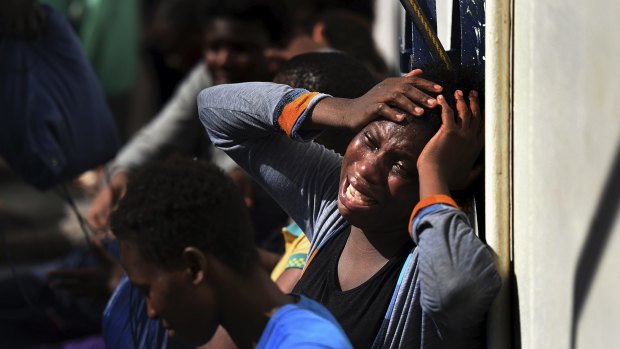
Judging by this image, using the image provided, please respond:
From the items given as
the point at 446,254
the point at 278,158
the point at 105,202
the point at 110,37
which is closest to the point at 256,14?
the point at 105,202

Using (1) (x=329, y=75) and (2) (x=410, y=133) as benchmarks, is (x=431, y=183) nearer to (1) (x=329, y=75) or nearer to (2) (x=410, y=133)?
(2) (x=410, y=133)

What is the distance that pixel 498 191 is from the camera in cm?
252

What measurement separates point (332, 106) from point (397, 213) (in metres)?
0.27

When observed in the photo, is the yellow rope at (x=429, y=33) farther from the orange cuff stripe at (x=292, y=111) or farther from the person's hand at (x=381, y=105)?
the orange cuff stripe at (x=292, y=111)

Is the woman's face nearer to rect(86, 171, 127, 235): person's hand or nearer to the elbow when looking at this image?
the elbow

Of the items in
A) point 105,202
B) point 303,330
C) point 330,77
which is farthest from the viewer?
point 105,202

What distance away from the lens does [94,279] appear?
3932 millimetres

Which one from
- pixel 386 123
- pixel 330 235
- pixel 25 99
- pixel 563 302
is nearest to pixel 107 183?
pixel 25 99

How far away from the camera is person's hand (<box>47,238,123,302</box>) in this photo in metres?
3.93

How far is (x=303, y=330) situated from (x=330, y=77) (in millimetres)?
1234

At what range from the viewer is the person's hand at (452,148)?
2475 millimetres

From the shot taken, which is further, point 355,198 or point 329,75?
point 329,75

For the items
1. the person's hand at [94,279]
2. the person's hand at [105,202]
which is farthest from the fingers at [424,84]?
the person's hand at [105,202]

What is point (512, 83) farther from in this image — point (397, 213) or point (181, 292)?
point (181, 292)
